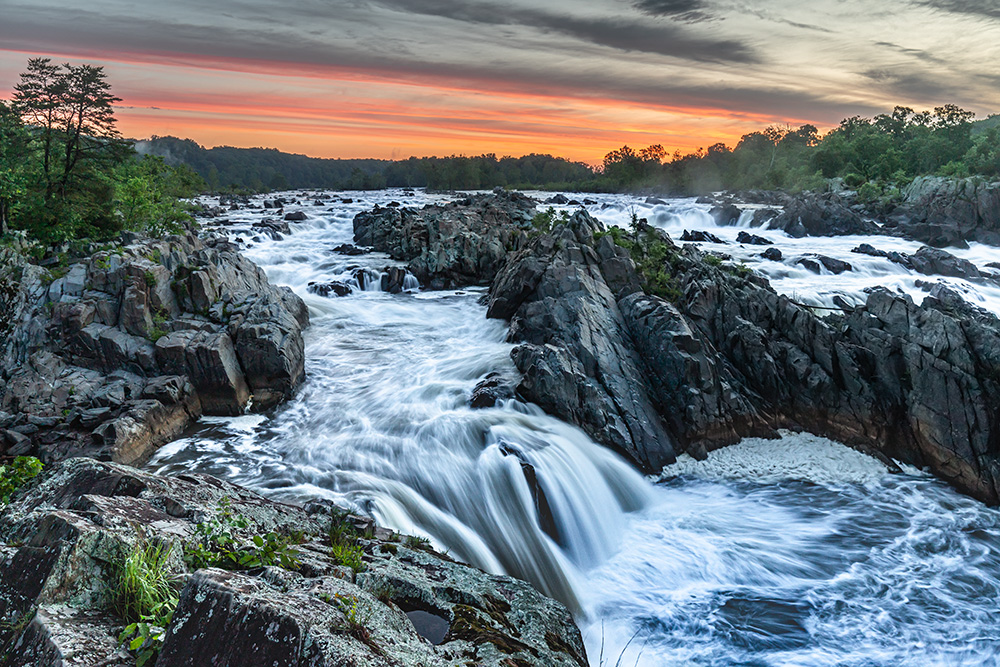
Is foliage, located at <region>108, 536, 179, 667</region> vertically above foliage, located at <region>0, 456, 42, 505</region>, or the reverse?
foliage, located at <region>108, 536, 179, 667</region>

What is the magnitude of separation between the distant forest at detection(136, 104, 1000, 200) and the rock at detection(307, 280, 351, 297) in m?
67.0

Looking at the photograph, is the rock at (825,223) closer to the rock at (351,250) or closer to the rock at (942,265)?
the rock at (942,265)

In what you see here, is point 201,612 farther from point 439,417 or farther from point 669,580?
point 439,417

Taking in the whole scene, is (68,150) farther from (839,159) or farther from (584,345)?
(839,159)

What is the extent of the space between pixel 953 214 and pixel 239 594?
68.4 m

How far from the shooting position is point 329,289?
32562 mm

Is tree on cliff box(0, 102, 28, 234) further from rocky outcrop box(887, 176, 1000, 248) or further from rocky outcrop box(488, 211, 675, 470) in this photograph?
rocky outcrop box(887, 176, 1000, 248)

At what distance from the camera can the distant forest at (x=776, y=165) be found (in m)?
80.4

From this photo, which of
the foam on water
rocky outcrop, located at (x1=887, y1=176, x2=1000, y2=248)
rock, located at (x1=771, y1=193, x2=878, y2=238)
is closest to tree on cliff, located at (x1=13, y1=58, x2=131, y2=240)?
the foam on water

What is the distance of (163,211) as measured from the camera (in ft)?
94.8

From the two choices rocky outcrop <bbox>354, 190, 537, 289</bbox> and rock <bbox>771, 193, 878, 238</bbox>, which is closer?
rocky outcrop <bbox>354, 190, 537, 289</bbox>

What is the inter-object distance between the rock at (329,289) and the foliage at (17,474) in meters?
23.8

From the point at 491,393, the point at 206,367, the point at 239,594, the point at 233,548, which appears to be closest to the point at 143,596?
the point at 239,594

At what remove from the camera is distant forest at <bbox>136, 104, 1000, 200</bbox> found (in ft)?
264
